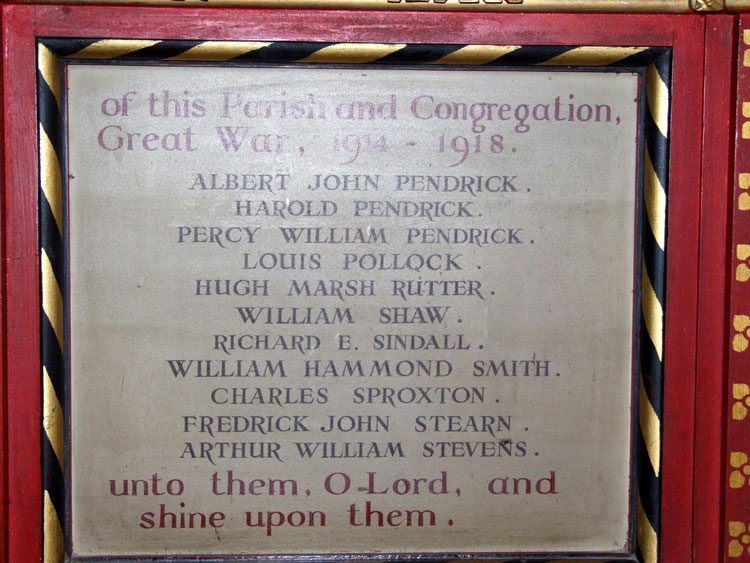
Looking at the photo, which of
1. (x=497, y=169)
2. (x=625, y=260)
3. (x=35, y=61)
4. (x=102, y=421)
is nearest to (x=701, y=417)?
(x=625, y=260)

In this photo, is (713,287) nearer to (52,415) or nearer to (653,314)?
(653,314)

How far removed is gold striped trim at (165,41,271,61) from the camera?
53.2 inches

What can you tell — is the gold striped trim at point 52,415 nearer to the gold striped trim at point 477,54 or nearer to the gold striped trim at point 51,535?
the gold striped trim at point 51,535

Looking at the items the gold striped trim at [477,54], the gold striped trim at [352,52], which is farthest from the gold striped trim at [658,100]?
the gold striped trim at [352,52]

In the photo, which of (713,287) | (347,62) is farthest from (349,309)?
(713,287)

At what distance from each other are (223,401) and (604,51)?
3.05ft

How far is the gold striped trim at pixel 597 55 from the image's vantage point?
1.37 meters

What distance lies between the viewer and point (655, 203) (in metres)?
1.38

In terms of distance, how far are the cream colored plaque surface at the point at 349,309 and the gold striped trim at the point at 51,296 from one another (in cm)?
3

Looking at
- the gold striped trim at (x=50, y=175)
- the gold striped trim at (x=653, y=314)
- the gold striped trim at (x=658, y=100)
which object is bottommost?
the gold striped trim at (x=653, y=314)

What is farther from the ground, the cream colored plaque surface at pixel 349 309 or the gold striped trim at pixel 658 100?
the gold striped trim at pixel 658 100

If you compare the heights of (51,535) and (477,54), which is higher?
(477,54)

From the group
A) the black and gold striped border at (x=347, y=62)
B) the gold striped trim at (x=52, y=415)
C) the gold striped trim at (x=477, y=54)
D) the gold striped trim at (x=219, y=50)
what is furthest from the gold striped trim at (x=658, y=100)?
the gold striped trim at (x=52, y=415)

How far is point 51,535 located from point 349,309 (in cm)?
66
